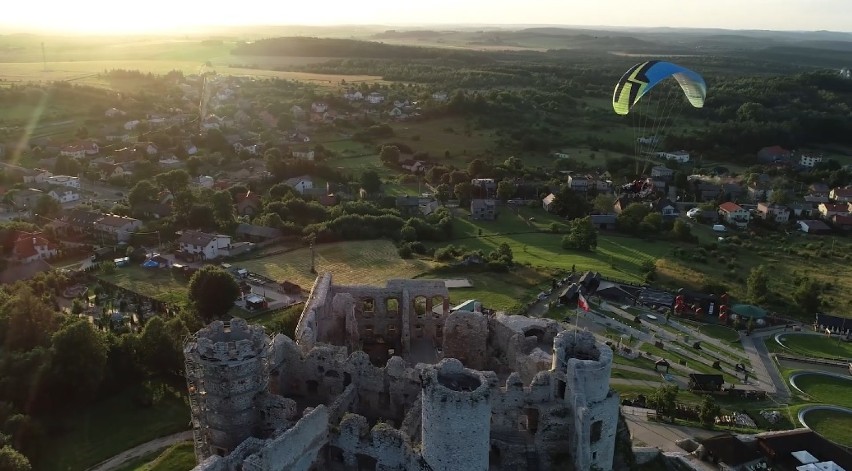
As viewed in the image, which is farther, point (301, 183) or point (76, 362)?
point (301, 183)

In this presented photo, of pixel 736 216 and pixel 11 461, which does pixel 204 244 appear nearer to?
pixel 11 461

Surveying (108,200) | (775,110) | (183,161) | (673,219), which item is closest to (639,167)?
(673,219)

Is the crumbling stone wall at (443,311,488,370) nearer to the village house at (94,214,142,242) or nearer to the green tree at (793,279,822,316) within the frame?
the green tree at (793,279,822,316)

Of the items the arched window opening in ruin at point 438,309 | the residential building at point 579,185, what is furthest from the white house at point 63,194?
the residential building at point 579,185

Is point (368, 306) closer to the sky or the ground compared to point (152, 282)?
closer to the sky

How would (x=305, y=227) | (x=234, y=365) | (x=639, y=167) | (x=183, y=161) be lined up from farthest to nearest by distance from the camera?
(x=639, y=167), (x=183, y=161), (x=305, y=227), (x=234, y=365)

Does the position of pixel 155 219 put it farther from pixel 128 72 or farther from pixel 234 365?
pixel 128 72

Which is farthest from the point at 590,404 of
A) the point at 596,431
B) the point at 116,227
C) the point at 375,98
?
the point at 375,98
